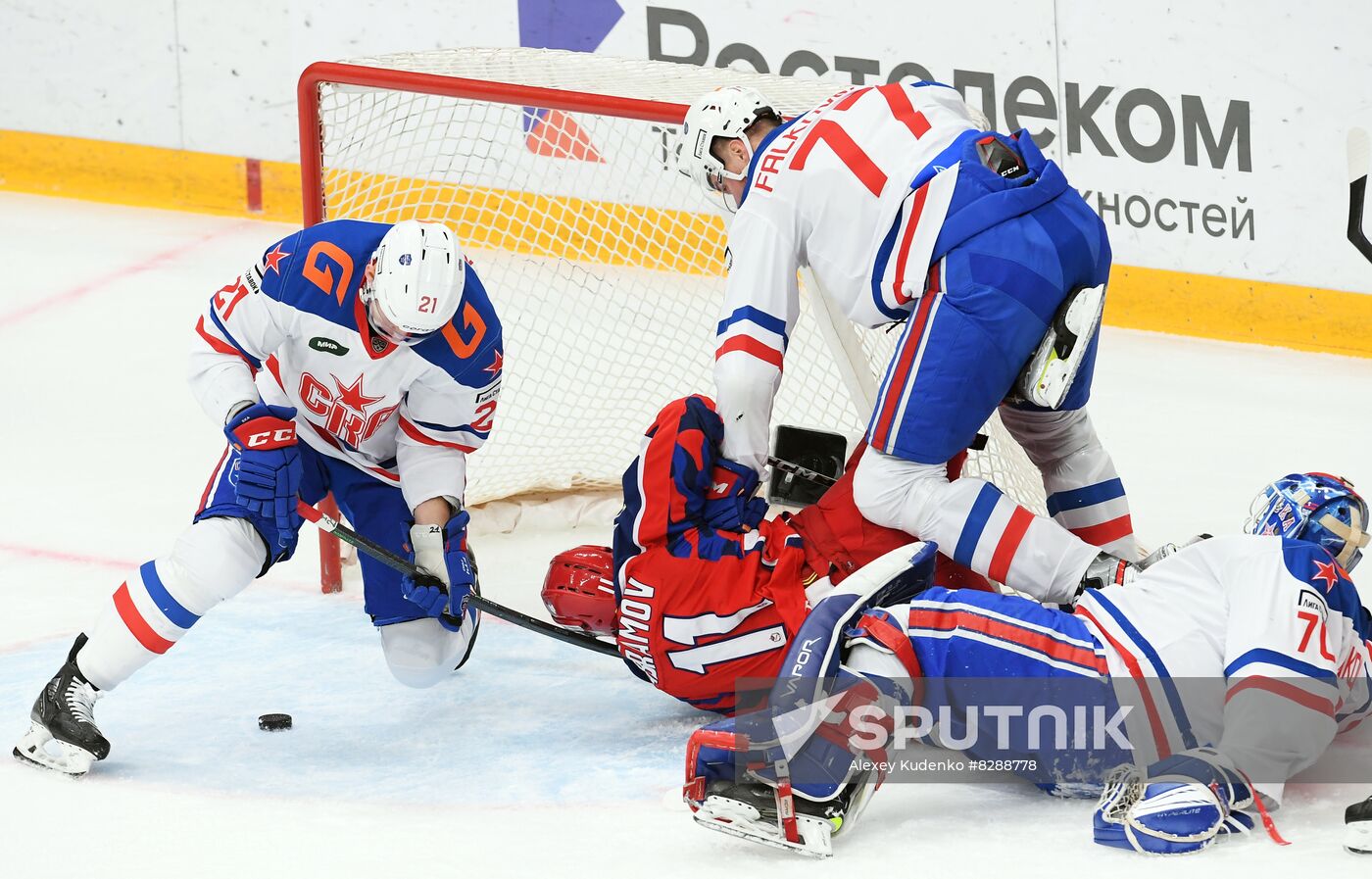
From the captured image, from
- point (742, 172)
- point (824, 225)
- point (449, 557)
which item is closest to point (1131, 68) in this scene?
point (742, 172)

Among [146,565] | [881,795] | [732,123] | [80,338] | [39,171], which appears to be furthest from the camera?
[39,171]

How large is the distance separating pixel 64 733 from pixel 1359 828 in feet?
6.36

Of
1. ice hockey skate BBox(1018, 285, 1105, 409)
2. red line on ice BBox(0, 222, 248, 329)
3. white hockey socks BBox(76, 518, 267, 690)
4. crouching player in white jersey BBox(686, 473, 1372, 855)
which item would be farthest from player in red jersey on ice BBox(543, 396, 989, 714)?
red line on ice BBox(0, 222, 248, 329)

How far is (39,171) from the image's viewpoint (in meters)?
6.95

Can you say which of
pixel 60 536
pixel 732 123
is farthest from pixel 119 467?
pixel 732 123

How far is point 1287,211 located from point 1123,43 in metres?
0.71

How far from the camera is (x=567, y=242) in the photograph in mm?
4453

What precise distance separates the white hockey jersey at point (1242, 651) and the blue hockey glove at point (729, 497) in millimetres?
605

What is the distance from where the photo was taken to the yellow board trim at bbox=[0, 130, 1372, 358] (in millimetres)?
4461

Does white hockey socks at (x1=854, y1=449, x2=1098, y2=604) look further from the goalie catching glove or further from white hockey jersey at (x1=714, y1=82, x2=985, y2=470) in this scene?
the goalie catching glove

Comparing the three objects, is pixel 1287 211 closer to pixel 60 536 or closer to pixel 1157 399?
pixel 1157 399

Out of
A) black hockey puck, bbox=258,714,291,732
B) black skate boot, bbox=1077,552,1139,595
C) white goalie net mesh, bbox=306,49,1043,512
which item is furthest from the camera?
white goalie net mesh, bbox=306,49,1043,512

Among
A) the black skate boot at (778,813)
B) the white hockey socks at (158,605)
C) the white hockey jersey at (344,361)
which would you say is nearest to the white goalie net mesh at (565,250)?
the white hockey jersey at (344,361)

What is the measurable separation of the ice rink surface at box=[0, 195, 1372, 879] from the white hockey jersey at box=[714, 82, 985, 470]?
64 centimetres
